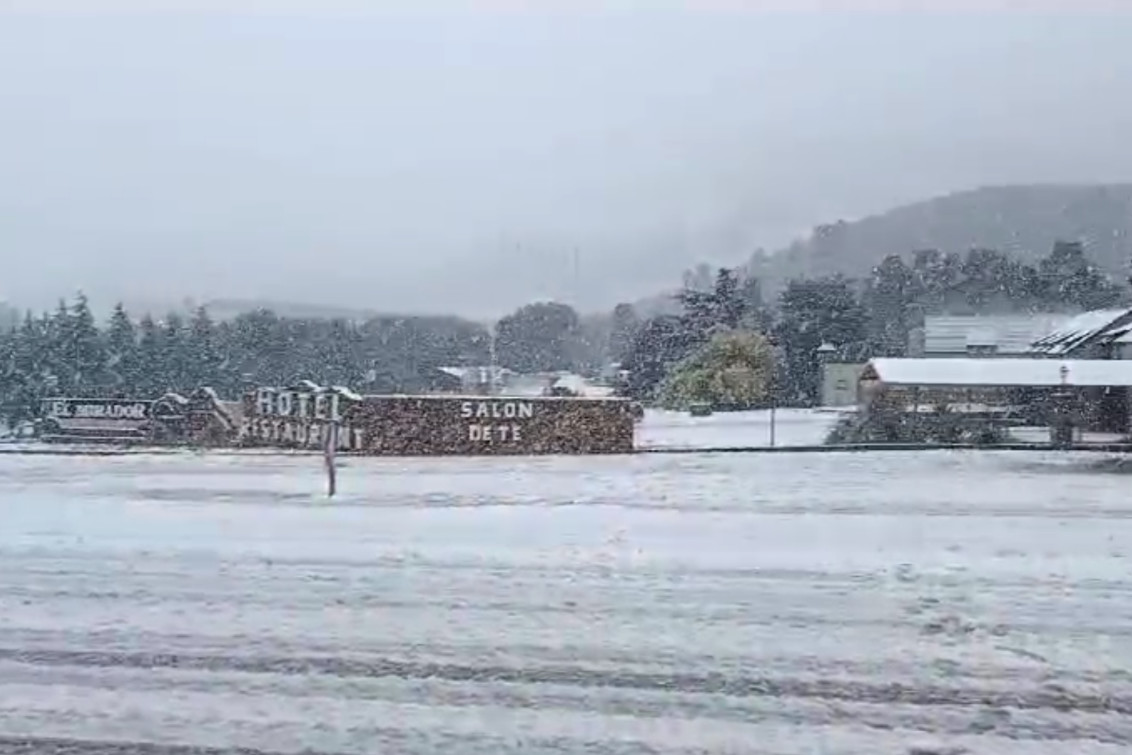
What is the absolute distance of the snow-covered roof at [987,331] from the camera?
5112cm

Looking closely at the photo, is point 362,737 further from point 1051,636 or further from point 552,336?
point 552,336

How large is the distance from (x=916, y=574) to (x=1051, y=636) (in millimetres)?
2284

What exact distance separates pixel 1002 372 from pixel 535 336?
15586mm

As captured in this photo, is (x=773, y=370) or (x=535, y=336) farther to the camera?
(x=773, y=370)

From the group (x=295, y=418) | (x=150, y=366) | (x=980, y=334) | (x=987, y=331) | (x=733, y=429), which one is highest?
(x=987, y=331)

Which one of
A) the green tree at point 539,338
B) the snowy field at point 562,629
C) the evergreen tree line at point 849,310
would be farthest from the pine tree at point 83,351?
the snowy field at point 562,629

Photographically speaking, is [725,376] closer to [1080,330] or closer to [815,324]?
[815,324]

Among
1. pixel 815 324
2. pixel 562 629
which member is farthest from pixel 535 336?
pixel 562 629

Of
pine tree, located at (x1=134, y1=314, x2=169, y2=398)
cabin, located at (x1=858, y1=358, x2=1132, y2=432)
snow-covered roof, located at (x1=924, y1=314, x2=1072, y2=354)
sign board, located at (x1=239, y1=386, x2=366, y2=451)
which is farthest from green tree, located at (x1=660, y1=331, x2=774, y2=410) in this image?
pine tree, located at (x1=134, y1=314, x2=169, y2=398)

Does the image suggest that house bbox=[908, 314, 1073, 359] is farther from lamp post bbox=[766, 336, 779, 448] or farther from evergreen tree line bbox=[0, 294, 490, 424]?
evergreen tree line bbox=[0, 294, 490, 424]

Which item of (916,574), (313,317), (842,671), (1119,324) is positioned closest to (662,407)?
(1119,324)

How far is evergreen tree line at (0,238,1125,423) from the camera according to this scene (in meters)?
35.2

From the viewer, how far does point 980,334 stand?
173 ft

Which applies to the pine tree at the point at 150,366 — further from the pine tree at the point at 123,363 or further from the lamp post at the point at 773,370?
the lamp post at the point at 773,370
